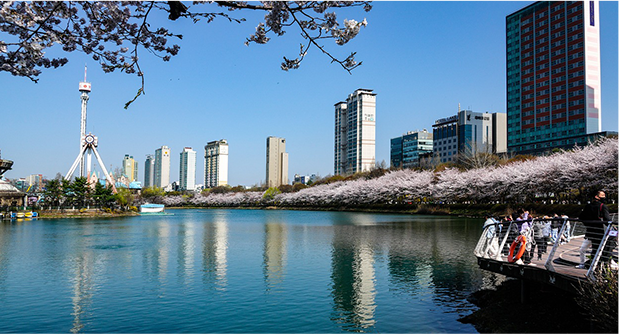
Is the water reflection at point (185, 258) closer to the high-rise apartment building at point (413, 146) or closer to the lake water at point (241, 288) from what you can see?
the lake water at point (241, 288)

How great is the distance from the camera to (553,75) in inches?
3873

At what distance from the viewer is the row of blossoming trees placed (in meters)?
39.3

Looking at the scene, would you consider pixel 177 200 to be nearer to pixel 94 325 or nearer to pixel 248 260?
pixel 248 260

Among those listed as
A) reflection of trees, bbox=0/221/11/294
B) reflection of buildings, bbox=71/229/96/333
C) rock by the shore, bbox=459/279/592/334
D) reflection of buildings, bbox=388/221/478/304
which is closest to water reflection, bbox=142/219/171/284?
reflection of buildings, bbox=71/229/96/333

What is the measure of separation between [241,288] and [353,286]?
4002 mm

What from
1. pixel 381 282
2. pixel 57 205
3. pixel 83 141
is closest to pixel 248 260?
pixel 381 282

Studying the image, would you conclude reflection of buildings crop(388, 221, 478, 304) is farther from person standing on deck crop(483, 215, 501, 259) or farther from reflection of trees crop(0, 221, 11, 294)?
reflection of trees crop(0, 221, 11, 294)

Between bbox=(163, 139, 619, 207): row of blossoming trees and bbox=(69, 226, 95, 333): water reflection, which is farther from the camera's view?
bbox=(163, 139, 619, 207): row of blossoming trees

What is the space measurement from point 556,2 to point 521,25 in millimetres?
9823

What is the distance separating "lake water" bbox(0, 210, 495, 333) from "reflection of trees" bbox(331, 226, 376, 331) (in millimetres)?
47

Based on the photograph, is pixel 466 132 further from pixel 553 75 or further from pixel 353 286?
pixel 353 286

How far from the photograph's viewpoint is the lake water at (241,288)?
38.4 feet

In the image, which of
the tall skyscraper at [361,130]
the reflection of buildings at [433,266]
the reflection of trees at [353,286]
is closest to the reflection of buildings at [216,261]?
the reflection of trees at [353,286]

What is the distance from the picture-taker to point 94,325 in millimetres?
11547
